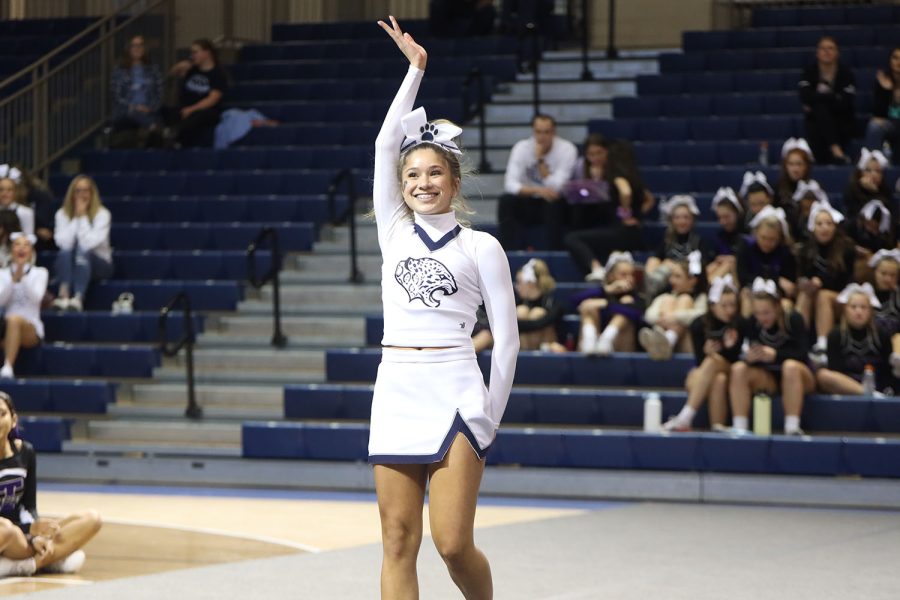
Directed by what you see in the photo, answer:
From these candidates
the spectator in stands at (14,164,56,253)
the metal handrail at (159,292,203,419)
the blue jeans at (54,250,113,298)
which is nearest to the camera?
the metal handrail at (159,292,203,419)

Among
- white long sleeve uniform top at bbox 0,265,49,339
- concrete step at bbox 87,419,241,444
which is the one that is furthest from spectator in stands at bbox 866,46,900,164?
white long sleeve uniform top at bbox 0,265,49,339

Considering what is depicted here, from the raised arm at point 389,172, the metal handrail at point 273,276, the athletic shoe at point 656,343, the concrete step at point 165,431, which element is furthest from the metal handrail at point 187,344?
the raised arm at point 389,172

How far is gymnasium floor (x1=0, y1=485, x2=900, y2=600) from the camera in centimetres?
630

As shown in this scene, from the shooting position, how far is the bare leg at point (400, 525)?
4207 mm

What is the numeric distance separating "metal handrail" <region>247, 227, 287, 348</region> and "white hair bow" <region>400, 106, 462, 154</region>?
747cm

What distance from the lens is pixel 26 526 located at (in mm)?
6961

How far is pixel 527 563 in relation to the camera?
6.97 meters

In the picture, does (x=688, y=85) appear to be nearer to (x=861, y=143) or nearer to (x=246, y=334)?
(x=861, y=143)

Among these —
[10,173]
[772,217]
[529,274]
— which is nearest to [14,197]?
[10,173]

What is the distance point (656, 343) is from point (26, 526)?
16.1 feet

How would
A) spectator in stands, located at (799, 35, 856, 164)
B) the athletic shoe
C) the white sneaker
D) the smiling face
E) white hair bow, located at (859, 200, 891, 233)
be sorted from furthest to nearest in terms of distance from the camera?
spectator in stands, located at (799, 35, 856, 164) < white hair bow, located at (859, 200, 891, 233) < the athletic shoe < the white sneaker < the smiling face

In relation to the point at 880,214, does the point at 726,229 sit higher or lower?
lower

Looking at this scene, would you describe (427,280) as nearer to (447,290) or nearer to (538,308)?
(447,290)

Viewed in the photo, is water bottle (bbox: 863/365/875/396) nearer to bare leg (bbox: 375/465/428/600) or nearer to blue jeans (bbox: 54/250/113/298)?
bare leg (bbox: 375/465/428/600)
